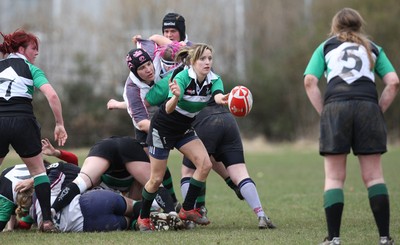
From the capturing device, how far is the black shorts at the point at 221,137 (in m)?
7.68

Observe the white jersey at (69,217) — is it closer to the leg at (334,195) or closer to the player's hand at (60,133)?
the player's hand at (60,133)

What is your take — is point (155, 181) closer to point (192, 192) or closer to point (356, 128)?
point (192, 192)

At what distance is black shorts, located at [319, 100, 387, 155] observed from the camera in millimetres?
5660

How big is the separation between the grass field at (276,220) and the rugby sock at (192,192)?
0.85 feet

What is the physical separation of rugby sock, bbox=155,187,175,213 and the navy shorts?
0.50m

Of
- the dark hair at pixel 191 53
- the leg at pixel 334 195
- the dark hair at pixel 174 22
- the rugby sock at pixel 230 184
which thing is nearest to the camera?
the leg at pixel 334 195

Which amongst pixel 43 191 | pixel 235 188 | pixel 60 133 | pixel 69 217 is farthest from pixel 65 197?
pixel 235 188

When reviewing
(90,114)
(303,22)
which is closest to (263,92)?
(303,22)

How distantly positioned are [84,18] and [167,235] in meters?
26.0

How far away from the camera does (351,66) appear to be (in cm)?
576

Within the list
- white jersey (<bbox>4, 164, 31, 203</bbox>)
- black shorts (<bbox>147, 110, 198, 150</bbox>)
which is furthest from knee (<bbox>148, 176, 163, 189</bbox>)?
white jersey (<bbox>4, 164, 31, 203</bbox>)

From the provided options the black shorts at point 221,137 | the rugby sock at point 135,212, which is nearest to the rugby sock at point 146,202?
the rugby sock at point 135,212

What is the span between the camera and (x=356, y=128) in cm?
569

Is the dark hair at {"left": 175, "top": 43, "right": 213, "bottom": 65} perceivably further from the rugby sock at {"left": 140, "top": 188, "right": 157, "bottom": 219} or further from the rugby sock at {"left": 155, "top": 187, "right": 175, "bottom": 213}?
the rugby sock at {"left": 155, "top": 187, "right": 175, "bottom": 213}
